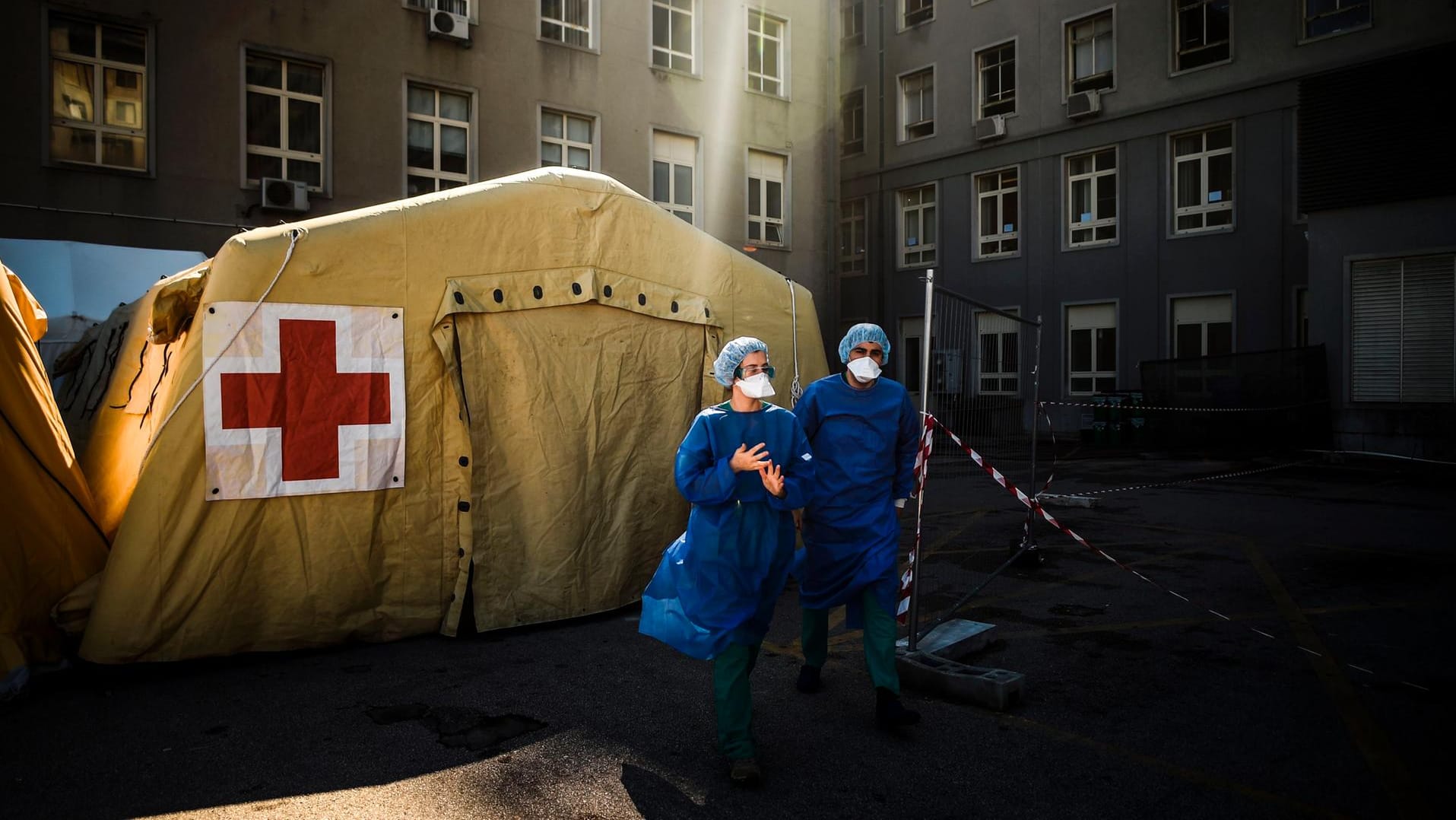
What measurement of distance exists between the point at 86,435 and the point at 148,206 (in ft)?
25.4

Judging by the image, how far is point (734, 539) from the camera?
3.76 m

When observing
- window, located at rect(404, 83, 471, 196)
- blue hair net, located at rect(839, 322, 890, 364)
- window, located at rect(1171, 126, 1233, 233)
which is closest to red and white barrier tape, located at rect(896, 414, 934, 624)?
blue hair net, located at rect(839, 322, 890, 364)

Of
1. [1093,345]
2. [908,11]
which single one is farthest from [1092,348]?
[908,11]

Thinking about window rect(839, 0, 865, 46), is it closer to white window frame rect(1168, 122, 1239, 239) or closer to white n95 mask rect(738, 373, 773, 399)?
white window frame rect(1168, 122, 1239, 239)

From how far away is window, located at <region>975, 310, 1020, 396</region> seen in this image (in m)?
6.56

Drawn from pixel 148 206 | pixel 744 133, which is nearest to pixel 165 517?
pixel 148 206

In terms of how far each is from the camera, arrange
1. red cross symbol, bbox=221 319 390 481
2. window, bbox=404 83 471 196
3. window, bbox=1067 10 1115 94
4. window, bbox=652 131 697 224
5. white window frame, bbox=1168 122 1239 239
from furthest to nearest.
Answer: window, bbox=1067 10 1115 94 < white window frame, bbox=1168 122 1239 239 < window, bbox=652 131 697 224 < window, bbox=404 83 471 196 < red cross symbol, bbox=221 319 390 481

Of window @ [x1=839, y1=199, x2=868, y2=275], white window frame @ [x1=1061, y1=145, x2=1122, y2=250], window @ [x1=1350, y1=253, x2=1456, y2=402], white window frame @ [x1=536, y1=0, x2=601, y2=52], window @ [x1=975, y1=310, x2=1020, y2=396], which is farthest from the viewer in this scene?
window @ [x1=839, y1=199, x2=868, y2=275]

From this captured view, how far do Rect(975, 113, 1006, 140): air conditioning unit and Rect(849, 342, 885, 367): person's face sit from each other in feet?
69.8

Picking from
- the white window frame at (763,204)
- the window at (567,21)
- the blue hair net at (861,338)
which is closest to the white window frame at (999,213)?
the white window frame at (763,204)

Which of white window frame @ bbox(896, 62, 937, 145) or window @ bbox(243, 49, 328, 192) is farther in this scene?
white window frame @ bbox(896, 62, 937, 145)

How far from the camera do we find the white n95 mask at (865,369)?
4352 mm

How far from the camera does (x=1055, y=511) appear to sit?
10.5m

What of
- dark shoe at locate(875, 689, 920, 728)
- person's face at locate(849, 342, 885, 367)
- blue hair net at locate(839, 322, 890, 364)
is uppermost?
blue hair net at locate(839, 322, 890, 364)
